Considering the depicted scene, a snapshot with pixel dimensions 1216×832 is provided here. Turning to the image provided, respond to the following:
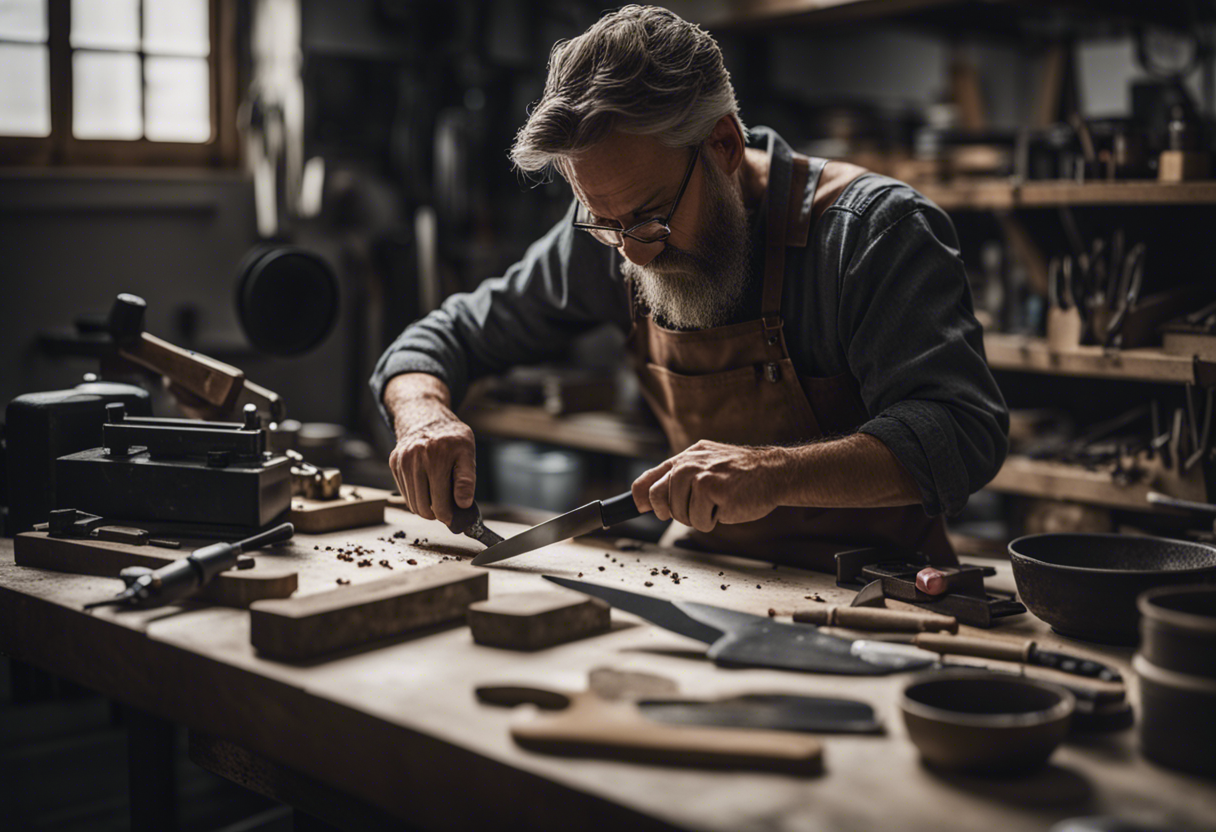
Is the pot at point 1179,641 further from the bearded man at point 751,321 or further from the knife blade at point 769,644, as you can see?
the bearded man at point 751,321

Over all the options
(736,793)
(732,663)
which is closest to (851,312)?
(732,663)

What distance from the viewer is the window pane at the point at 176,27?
4688 mm

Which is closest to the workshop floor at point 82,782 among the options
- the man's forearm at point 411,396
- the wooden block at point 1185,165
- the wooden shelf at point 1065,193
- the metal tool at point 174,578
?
the man's forearm at point 411,396

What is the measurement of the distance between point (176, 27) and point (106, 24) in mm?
288

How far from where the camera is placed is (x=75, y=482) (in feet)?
7.13

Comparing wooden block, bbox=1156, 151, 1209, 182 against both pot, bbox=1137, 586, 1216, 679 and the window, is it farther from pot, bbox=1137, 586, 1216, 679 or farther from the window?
the window

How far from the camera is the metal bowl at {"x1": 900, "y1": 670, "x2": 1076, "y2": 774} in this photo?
1181 millimetres

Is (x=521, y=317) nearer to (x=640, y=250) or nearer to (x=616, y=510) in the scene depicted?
(x=640, y=250)

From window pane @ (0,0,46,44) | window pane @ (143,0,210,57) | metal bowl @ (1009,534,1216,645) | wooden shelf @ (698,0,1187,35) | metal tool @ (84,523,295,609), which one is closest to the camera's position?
metal bowl @ (1009,534,1216,645)

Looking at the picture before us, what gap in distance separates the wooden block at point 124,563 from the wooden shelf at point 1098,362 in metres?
2.35

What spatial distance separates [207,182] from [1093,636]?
4.09 metres

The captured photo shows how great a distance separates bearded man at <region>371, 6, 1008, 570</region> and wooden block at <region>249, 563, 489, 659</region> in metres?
0.38

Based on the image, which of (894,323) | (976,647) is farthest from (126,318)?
(976,647)

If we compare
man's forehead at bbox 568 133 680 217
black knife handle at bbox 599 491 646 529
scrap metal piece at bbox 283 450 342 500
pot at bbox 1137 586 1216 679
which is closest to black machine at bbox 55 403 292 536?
scrap metal piece at bbox 283 450 342 500
